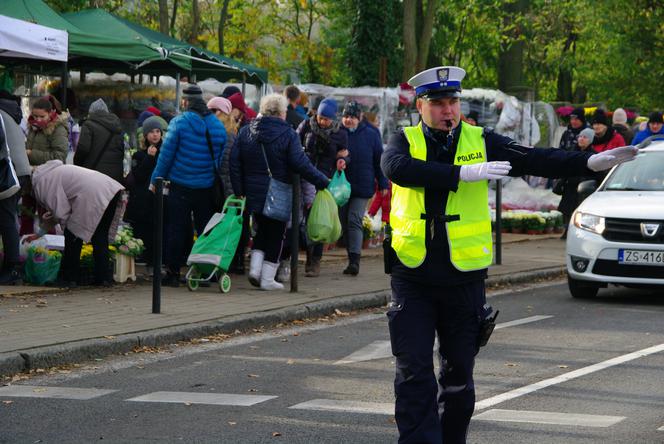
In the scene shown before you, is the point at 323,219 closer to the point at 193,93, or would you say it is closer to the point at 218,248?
the point at 218,248

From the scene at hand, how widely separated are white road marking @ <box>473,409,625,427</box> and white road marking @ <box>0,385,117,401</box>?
2391 mm

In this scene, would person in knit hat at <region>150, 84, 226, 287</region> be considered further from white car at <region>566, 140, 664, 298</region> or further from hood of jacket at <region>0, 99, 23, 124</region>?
white car at <region>566, 140, 664, 298</region>

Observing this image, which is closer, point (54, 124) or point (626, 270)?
point (626, 270)

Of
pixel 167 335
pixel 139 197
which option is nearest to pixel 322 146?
pixel 139 197

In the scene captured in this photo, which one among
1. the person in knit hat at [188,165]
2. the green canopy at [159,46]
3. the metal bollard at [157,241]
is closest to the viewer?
the metal bollard at [157,241]

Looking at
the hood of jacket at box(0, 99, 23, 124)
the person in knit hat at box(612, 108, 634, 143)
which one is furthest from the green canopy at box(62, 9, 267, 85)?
the person in knit hat at box(612, 108, 634, 143)

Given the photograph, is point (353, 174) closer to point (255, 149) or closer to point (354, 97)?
point (255, 149)

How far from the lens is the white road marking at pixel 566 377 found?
7.79 meters

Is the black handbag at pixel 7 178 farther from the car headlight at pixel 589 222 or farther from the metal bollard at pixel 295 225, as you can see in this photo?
the car headlight at pixel 589 222

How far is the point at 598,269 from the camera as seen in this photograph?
13.1 m

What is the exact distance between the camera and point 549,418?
7.29 meters

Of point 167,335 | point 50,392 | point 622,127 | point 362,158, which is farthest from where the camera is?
point 622,127

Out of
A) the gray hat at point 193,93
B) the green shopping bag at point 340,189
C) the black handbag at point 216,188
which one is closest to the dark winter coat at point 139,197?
the black handbag at point 216,188

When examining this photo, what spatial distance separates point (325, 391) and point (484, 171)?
9.35 ft
